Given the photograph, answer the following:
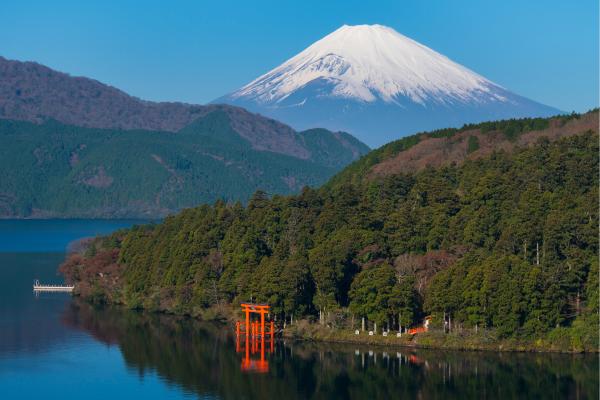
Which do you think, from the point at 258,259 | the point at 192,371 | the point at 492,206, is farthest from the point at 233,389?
the point at 492,206

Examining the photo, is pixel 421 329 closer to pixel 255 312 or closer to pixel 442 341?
pixel 442 341

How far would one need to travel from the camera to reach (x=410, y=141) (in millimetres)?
88688

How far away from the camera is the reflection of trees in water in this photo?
38125 mm

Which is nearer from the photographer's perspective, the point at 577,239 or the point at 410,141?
the point at 577,239

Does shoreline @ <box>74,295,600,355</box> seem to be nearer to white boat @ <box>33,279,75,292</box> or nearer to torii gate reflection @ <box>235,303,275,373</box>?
torii gate reflection @ <box>235,303,275,373</box>

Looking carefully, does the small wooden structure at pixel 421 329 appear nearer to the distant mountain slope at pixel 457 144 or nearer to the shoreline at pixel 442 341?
the shoreline at pixel 442 341

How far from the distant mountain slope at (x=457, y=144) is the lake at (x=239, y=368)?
31422 millimetres

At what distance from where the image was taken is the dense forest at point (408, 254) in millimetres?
44031

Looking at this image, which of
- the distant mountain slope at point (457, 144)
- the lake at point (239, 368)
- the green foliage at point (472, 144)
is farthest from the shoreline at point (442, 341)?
the green foliage at point (472, 144)

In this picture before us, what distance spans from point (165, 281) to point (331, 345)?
47.6 feet

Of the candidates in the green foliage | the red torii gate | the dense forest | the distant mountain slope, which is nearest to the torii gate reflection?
the red torii gate

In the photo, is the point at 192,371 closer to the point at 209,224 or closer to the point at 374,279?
the point at 374,279

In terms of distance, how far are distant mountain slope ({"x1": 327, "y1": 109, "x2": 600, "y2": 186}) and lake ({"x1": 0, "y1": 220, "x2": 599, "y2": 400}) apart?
3142 cm

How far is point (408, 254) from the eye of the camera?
166 ft
